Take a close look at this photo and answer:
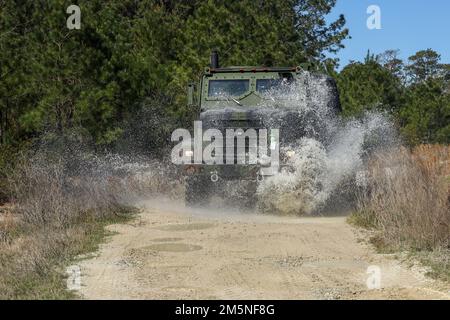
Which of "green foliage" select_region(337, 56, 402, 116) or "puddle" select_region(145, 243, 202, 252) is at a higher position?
"green foliage" select_region(337, 56, 402, 116)

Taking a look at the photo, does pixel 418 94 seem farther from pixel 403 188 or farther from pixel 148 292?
pixel 148 292

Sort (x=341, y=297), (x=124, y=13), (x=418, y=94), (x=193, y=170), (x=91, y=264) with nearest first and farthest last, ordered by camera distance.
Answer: (x=341, y=297)
(x=91, y=264)
(x=193, y=170)
(x=124, y=13)
(x=418, y=94)

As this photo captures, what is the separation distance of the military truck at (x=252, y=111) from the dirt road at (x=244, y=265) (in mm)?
1421

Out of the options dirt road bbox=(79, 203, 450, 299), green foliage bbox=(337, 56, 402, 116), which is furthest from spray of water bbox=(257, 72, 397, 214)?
green foliage bbox=(337, 56, 402, 116)

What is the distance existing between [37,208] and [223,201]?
11.8ft

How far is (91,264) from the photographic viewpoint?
262 inches

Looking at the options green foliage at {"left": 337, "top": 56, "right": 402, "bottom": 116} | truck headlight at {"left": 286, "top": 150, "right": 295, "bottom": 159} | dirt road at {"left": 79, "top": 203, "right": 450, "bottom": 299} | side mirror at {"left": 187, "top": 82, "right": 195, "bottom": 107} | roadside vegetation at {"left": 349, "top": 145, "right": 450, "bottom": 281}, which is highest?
green foliage at {"left": 337, "top": 56, "right": 402, "bottom": 116}

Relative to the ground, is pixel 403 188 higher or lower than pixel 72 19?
lower

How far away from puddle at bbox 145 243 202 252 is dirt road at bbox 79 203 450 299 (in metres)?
0.01

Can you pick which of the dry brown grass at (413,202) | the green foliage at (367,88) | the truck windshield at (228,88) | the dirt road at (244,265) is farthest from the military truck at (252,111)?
the green foliage at (367,88)

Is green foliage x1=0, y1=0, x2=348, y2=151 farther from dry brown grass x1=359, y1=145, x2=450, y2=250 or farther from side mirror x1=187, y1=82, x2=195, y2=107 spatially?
dry brown grass x1=359, y1=145, x2=450, y2=250

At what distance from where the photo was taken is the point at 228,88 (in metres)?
12.3

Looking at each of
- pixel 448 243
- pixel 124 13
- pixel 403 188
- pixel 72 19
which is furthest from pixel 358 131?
pixel 124 13

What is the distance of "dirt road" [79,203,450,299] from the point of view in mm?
5488
